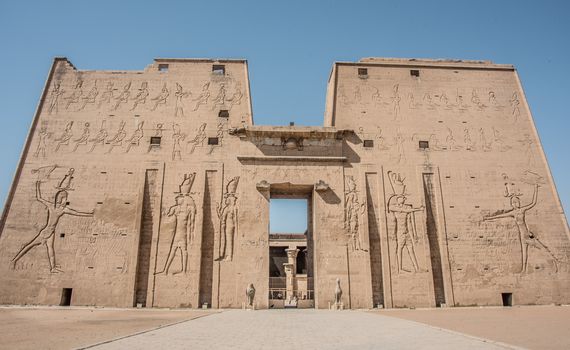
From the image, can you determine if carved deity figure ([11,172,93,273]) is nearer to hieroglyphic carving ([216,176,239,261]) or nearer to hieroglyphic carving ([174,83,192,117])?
hieroglyphic carving ([216,176,239,261])

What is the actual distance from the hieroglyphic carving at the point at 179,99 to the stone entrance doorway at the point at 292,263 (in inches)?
215

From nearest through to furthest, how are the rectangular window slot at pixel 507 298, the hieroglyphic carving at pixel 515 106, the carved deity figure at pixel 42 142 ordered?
the rectangular window slot at pixel 507 298 → the carved deity figure at pixel 42 142 → the hieroglyphic carving at pixel 515 106

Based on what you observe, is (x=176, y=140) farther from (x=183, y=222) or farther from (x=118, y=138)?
(x=183, y=222)

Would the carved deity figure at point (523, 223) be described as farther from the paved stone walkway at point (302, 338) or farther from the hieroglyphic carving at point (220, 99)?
the hieroglyphic carving at point (220, 99)

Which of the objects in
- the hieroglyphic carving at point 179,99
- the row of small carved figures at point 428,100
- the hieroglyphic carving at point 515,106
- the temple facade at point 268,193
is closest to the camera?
the temple facade at point 268,193

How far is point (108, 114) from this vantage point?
53.4ft

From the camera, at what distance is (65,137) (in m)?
15.8

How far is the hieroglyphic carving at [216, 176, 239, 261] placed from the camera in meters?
14.5

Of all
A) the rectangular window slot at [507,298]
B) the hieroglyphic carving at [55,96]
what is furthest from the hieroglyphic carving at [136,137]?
the rectangular window slot at [507,298]

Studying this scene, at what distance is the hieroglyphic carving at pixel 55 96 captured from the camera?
16297mm

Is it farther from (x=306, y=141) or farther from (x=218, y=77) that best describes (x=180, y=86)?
(x=306, y=141)

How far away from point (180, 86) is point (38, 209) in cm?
781

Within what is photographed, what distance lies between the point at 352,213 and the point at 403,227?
7.21 feet

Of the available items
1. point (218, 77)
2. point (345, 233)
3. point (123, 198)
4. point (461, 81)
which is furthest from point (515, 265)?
point (123, 198)
